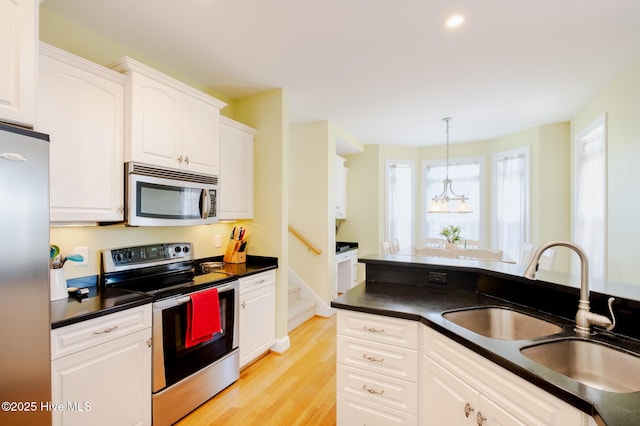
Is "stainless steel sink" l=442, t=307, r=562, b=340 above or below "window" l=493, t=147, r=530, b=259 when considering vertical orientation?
below

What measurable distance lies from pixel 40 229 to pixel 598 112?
4628 millimetres

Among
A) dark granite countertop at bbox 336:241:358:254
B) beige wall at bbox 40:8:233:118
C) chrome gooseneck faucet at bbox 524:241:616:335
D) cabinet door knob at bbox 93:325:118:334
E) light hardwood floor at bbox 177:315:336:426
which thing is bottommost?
light hardwood floor at bbox 177:315:336:426

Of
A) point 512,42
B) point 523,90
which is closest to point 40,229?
point 512,42

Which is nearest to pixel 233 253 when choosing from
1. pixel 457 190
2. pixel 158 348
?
pixel 158 348

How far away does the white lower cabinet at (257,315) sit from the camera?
2.50 m

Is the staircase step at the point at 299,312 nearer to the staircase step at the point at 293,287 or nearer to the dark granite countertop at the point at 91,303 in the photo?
the staircase step at the point at 293,287

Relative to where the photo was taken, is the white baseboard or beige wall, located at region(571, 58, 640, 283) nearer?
beige wall, located at region(571, 58, 640, 283)

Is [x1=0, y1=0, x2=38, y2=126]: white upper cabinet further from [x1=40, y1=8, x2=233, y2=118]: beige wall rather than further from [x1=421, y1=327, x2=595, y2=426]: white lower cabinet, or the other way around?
[x1=421, y1=327, x2=595, y2=426]: white lower cabinet

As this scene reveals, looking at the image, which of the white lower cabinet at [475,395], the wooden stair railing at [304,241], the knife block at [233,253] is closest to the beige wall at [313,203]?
the wooden stair railing at [304,241]

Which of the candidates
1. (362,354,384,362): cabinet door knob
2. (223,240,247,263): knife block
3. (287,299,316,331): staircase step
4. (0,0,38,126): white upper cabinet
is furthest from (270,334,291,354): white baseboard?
(0,0,38,126): white upper cabinet

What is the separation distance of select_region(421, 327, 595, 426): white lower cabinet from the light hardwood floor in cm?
95

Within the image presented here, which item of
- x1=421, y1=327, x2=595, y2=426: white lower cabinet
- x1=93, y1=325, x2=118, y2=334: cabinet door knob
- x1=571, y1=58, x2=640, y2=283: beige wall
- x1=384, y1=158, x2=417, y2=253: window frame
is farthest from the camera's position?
x1=384, y1=158, x2=417, y2=253: window frame

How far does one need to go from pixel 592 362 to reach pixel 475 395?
47 cm

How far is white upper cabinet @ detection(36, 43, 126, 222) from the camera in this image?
5.35 ft
